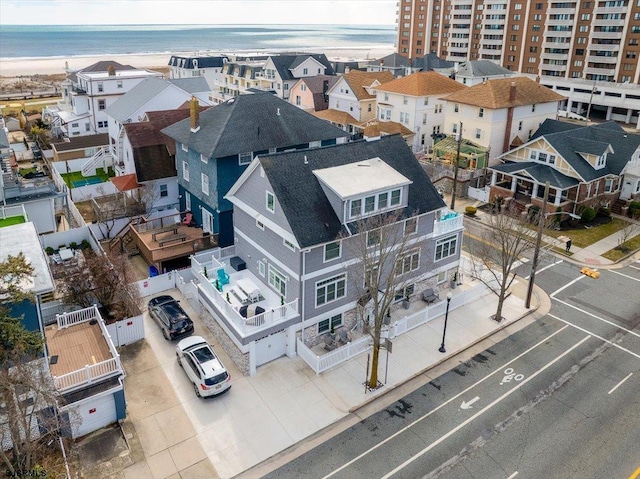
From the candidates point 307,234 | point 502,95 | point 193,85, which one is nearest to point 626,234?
point 502,95

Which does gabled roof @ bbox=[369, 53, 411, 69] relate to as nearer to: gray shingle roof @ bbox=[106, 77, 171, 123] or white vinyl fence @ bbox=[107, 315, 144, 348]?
gray shingle roof @ bbox=[106, 77, 171, 123]

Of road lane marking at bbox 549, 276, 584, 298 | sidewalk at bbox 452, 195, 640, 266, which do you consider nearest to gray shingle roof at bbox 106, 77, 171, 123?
sidewalk at bbox 452, 195, 640, 266

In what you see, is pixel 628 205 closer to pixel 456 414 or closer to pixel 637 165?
pixel 637 165

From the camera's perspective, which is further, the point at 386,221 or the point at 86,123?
the point at 86,123

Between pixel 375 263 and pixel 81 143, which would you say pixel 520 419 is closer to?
pixel 375 263

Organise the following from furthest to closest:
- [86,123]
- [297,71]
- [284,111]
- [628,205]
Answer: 1. [297,71]
2. [86,123]
3. [628,205]
4. [284,111]

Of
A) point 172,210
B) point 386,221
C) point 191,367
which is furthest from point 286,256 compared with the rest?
point 172,210

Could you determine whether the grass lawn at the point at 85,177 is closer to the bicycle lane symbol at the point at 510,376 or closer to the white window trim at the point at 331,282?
the white window trim at the point at 331,282

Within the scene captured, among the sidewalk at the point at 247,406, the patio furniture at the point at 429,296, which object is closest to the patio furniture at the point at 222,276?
the sidewalk at the point at 247,406
